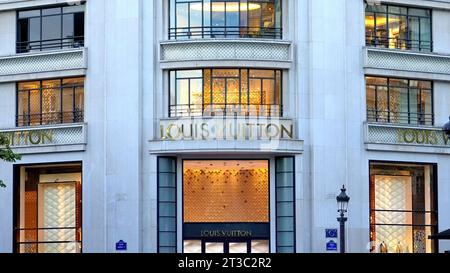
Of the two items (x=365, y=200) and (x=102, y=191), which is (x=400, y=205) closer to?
(x=365, y=200)

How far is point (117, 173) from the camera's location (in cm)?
3806

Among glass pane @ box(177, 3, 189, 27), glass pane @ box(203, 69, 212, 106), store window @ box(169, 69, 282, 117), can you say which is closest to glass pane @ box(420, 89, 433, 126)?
store window @ box(169, 69, 282, 117)

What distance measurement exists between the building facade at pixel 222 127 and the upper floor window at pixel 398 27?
0.08m

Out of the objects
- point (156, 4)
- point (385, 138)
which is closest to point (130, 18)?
point (156, 4)

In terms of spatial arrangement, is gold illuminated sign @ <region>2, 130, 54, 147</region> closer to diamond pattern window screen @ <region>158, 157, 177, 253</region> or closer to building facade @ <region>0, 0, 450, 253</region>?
building facade @ <region>0, 0, 450, 253</region>

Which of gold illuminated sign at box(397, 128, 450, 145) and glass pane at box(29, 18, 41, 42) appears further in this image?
glass pane at box(29, 18, 41, 42)

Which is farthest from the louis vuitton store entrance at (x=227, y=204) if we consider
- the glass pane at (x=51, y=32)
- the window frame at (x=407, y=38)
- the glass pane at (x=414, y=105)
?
the glass pane at (x=51, y=32)

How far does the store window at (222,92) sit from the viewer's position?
126 feet

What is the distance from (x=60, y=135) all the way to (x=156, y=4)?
7.32 metres

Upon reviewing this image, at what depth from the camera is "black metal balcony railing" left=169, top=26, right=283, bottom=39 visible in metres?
A: 38.9

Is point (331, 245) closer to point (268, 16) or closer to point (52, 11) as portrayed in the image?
point (268, 16)

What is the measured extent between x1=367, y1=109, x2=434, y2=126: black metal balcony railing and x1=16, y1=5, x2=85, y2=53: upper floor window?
13724mm

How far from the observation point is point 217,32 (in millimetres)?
38938
